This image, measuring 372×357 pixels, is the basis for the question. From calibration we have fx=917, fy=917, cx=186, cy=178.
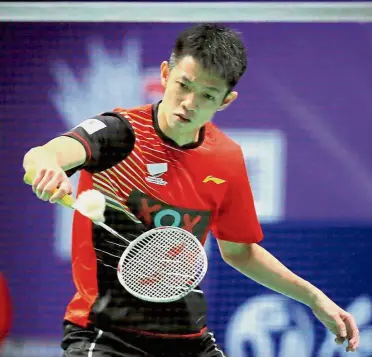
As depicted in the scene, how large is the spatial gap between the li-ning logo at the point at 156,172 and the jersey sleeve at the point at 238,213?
25 cm

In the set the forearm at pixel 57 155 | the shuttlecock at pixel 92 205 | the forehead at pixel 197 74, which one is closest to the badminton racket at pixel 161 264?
the shuttlecock at pixel 92 205

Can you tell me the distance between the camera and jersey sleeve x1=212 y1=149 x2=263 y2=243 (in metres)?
3.18

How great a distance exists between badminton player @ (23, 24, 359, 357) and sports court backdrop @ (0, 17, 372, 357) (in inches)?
58.3

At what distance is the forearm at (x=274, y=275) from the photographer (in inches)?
129

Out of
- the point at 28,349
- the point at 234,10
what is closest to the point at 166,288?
the point at 234,10

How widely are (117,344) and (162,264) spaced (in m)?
0.30

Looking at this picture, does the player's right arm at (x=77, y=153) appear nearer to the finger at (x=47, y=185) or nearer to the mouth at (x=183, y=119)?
the finger at (x=47, y=185)

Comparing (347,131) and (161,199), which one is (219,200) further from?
(347,131)

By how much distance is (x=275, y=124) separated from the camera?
460 cm

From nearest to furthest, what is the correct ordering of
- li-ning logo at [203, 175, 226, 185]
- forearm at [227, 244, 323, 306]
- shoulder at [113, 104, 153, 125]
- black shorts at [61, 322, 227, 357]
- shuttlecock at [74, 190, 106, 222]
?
1. shuttlecock at [74, 190, 106, 222]
2. black shorts at [61, 322, 227, 357]
3. shoulder at [113, 104, 153, 125]
4. li-ning logo at [203, 175, 226, 185]
5. forearm at [227, 244, 323, 306]

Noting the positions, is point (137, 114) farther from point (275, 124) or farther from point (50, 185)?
point (275, 124)

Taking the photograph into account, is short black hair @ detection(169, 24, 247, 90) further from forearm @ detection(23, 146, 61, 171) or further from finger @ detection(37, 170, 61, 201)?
finger @ detection(37, 170, 61, 201)

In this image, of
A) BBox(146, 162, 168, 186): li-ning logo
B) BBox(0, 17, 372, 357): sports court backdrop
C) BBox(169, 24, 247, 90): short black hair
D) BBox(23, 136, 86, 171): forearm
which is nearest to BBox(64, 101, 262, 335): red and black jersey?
BBox(146, 162, 168, 186): li-ning logo

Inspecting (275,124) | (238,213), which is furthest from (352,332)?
(275,124)
